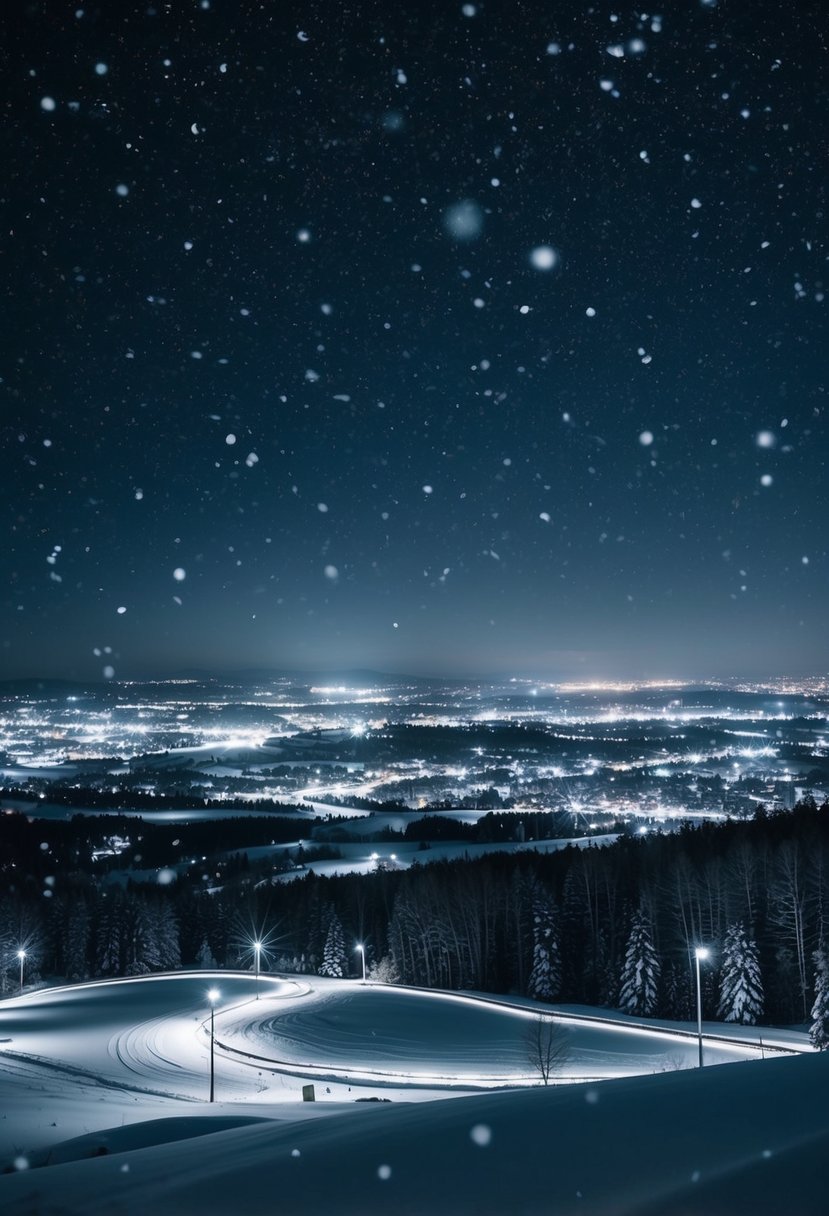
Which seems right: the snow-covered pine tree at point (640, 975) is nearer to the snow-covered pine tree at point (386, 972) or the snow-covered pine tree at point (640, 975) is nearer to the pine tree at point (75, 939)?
the snow-covered pine tree at point (386, 972)

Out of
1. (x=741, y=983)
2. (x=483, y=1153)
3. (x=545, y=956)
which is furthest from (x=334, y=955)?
(x=483, y=1153)

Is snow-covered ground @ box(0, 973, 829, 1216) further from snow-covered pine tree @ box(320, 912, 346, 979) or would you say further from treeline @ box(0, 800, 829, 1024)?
snow-covered pine tree @ box(320, 912, 346, 979)

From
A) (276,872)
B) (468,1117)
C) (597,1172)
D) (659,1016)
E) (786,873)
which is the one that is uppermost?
(597,1172)

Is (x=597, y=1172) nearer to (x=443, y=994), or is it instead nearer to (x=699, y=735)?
(x=443, y=994)

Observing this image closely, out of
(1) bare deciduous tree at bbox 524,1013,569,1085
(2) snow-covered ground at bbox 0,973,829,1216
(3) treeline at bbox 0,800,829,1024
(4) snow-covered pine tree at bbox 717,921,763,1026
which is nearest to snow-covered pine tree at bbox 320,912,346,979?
(3) treeline at bbox 0,800,829,1024

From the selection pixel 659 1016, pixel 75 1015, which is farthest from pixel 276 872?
pixel 659 1016

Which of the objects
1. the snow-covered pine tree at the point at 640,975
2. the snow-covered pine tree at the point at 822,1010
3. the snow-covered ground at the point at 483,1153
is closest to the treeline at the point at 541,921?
the snow-covered pine tree at the point at 640,975

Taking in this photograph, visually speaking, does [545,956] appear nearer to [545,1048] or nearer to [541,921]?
[541,921]
